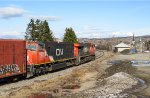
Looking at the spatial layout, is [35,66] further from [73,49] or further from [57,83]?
[73,49]

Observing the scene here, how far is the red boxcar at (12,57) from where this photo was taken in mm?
28719

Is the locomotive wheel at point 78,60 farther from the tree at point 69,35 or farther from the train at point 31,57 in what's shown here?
the tree at point 69,35

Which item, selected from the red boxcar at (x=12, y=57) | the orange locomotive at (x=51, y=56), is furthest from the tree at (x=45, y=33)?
the red boxcar at (x=12, y=57)

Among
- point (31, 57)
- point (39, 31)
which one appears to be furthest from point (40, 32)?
point (31, 57)

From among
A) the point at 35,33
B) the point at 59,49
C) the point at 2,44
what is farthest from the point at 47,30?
the point at 2,44

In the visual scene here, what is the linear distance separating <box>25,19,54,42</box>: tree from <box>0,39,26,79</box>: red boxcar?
8020 centimetres

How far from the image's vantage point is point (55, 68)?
1747 inches

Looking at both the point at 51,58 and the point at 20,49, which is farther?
the point at 51,58

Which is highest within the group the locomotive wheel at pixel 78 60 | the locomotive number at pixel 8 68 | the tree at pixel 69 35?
the tree at pixel 69 35

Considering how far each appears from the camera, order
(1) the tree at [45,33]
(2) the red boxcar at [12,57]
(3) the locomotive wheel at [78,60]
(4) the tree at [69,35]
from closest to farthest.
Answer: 1. (2) the red boxcar at [12,57]
2. (3) the locomotive wheel at [78,60]
3. (1) the tree at [45,33]
4. (4) the tree at [69,35]

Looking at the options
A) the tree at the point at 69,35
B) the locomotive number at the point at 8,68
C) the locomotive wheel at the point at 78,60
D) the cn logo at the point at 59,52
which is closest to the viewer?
the locomotive number at the point at 8,68

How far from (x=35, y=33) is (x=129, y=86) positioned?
297 ft

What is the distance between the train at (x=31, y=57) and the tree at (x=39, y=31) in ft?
193

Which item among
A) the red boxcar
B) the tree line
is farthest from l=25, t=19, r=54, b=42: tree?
the red boxcar
